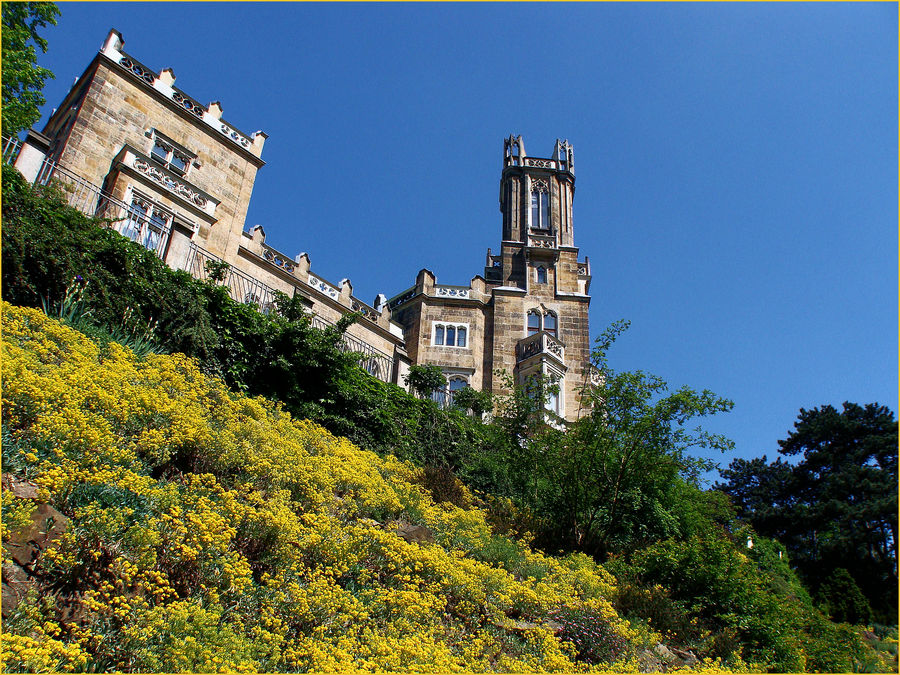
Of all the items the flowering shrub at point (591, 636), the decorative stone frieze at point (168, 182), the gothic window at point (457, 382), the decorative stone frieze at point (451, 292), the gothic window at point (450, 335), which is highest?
the decorative stone frieze at point (451, 292)

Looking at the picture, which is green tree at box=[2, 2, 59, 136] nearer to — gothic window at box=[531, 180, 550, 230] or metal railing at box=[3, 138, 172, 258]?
metal railing at box=[3, 138, 172, 258]

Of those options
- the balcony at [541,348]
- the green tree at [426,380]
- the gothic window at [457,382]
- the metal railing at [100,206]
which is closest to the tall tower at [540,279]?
the balcony at [541,348]

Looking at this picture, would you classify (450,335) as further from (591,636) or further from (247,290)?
(591,636)

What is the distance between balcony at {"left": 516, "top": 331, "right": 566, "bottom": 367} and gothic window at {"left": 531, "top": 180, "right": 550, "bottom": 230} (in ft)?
20.9

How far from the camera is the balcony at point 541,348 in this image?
23984 millimetres

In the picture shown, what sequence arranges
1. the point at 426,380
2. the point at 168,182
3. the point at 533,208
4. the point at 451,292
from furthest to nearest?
the point at 533,208
the point at 451,292
the point at 168,182
the point at 426,380

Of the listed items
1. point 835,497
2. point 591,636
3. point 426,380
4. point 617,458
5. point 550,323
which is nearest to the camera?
point 591,636

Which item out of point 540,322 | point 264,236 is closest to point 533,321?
point 540,322

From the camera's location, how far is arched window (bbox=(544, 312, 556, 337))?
2603 centimetres

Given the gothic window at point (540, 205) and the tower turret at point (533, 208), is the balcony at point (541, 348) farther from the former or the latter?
the gothic window at point (540, 205)

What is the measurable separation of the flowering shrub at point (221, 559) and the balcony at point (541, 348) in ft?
49.6

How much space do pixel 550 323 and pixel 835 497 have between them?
2205 centimetres

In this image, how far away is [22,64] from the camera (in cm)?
1508

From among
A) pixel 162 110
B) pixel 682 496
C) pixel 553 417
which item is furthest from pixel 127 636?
pixel 162 110
